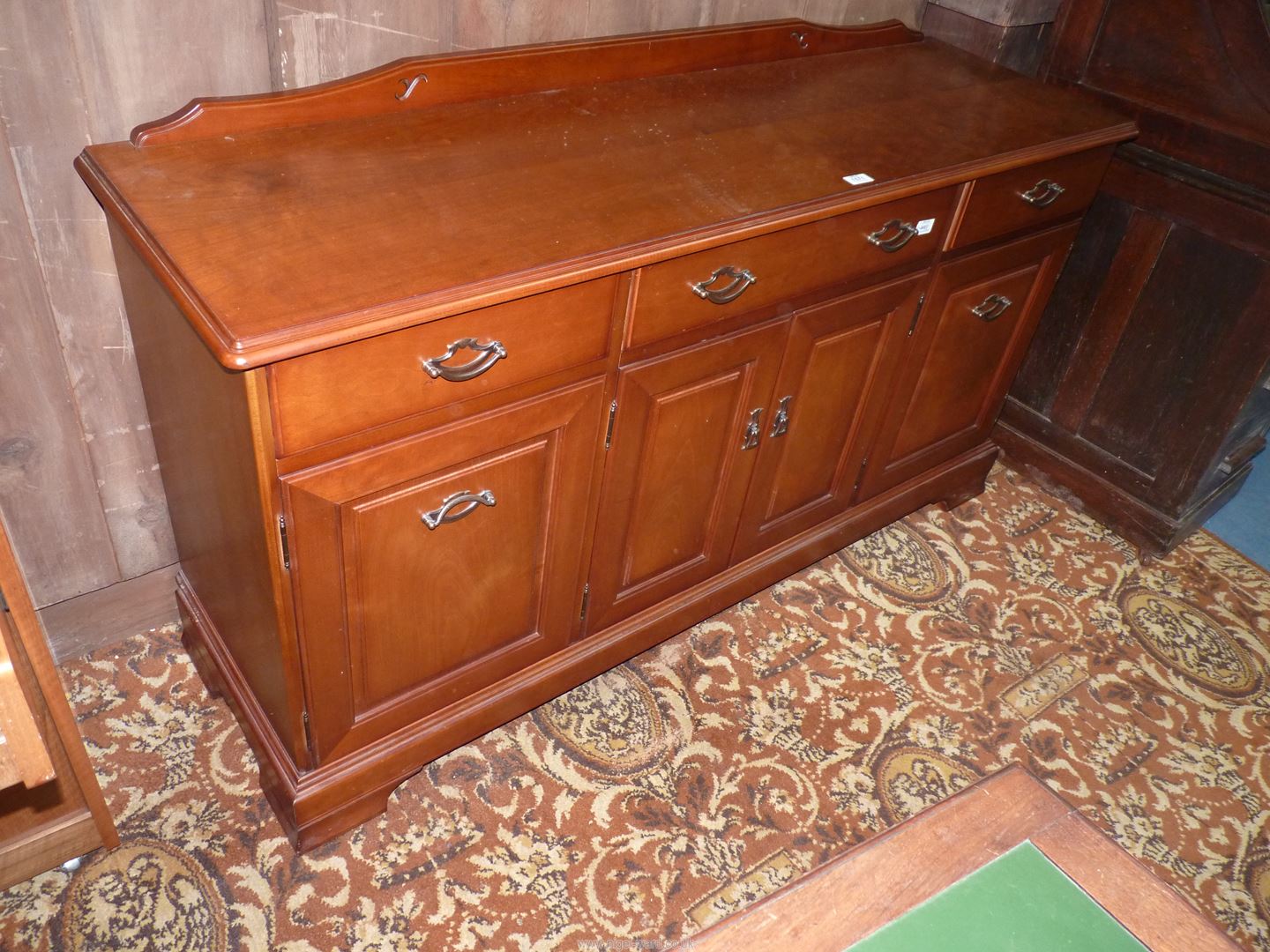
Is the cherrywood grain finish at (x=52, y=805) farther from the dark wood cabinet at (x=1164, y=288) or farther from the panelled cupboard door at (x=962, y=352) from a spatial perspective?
the dark wood cabinet at (x=1164, y=288)

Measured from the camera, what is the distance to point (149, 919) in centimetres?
167

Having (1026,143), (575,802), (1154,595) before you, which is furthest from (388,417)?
(1154,595)

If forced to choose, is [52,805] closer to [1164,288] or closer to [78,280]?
[78,280]

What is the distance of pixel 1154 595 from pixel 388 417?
2088 millimetres

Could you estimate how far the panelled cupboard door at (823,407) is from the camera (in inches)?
76.2

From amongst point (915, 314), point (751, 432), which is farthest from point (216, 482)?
point (915, 314)

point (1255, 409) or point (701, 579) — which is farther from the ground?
point (1255, 409)

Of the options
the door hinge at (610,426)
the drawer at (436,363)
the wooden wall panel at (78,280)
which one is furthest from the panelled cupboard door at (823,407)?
the wooden wall panel at (78,280)

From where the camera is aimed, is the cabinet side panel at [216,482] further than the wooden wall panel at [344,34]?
No

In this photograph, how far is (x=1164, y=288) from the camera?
2506mm

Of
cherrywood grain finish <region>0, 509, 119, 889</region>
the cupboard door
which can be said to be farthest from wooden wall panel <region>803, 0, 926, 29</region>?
cherrywood grain finish <region>0, 509, 119, 889</region>

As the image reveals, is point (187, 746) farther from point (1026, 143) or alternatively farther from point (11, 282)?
point (1026, 143)

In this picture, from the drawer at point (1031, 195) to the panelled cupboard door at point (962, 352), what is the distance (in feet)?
0.17

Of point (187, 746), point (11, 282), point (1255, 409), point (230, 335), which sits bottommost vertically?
point (187, 746)
